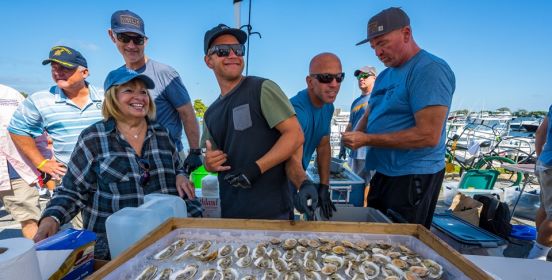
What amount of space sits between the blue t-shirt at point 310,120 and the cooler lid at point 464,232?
1524mm

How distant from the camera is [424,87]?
6.84 ft

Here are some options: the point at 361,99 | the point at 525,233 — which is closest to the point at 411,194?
the point at 525,233

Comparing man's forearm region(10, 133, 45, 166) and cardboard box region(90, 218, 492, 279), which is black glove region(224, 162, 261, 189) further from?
man's forearm region(10, 133, 45, 166)

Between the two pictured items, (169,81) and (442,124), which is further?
(169,81)

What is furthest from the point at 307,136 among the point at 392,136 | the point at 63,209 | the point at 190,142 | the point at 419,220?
the point at 63,209

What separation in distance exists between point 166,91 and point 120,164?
1348 millimetres

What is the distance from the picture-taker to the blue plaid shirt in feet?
5.86

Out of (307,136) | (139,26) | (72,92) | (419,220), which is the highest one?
(139,26)

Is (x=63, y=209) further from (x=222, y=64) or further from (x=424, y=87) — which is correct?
(x=424, y=87)

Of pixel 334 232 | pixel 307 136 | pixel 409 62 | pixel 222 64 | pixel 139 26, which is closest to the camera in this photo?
pixel 334 232

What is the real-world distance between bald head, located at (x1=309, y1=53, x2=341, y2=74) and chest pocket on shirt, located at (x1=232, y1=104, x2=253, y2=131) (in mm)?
969

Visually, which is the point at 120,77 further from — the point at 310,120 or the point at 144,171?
the point at 310,120

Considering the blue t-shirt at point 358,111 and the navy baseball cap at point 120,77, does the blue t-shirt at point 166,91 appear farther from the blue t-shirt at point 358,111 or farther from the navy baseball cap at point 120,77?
the blue t-shirt at point 358,111

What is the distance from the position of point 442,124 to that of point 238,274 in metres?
1.89
